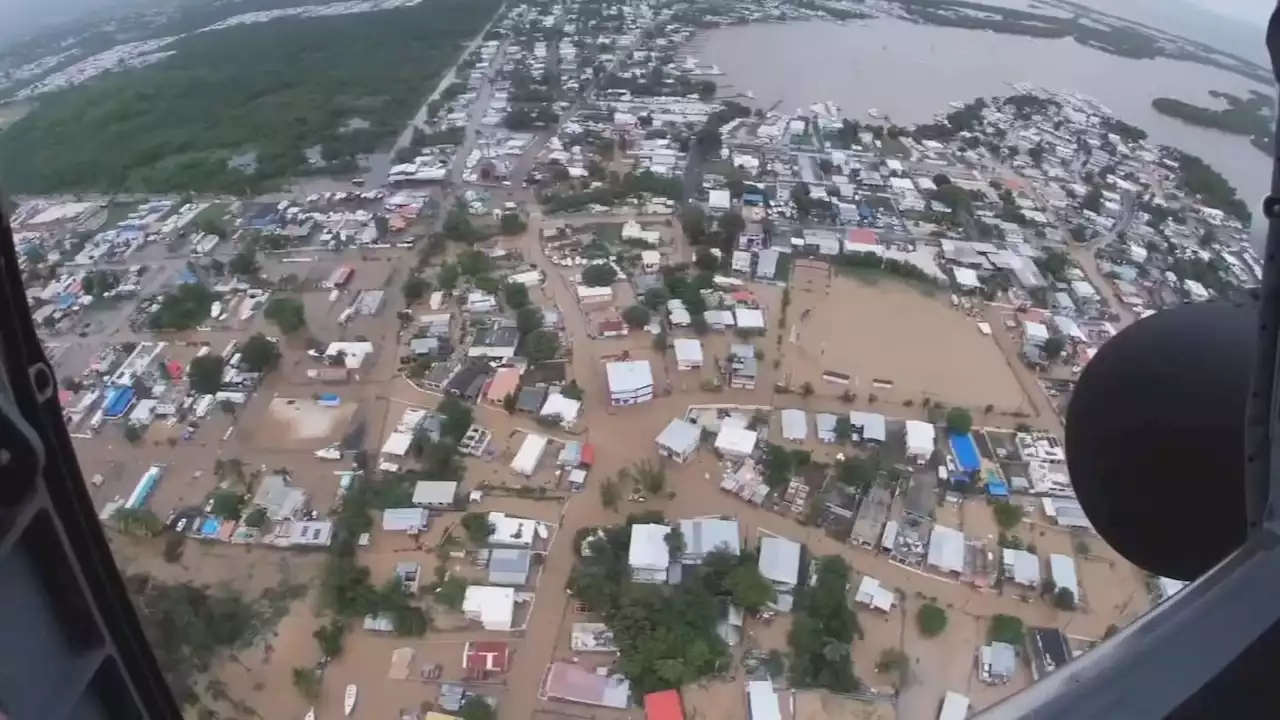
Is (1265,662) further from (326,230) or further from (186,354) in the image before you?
(326,230)

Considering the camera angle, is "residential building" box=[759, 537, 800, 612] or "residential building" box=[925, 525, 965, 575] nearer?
"residential building" box=[759, 537, 800, 612]

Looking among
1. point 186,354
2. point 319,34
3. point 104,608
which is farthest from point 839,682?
point 319,34

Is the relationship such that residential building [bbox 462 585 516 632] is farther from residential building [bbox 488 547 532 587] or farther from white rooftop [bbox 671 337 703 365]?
white rooftop [bbox 671 337 703 365]

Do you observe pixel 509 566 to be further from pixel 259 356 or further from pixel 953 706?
pixel 259 356

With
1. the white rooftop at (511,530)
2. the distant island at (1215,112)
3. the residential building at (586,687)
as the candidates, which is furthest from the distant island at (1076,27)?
the residential building at (586,687)

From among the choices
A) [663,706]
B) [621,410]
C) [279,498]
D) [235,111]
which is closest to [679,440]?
[621,410]

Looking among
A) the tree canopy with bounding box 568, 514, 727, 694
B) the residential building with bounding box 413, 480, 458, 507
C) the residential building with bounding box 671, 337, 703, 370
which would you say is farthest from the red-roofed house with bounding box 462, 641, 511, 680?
the residential building with bounding box 671, 337, 703, 370
